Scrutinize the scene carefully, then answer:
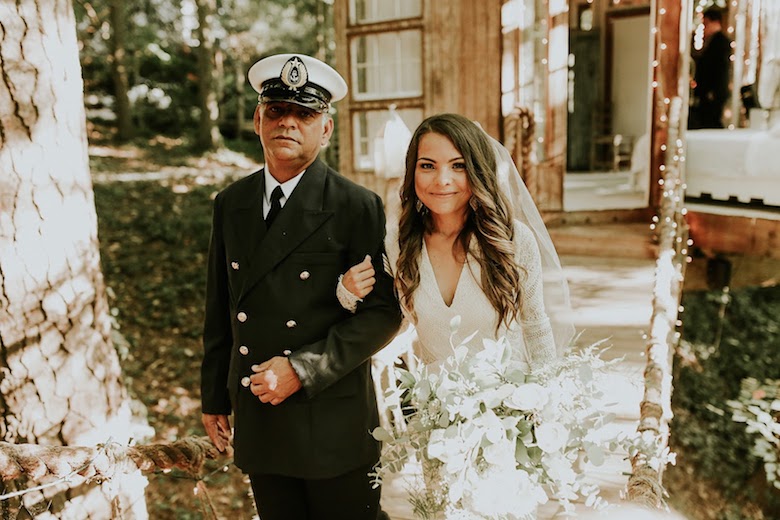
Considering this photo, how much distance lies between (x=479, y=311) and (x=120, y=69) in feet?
54.8

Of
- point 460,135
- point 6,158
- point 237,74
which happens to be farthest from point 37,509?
point 237,74

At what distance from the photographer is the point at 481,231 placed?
2.08 m

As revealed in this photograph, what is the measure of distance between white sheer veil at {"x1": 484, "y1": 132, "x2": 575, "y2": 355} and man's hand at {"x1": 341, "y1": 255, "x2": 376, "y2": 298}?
0.63 m

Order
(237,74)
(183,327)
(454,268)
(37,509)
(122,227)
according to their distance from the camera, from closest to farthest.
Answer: (454,268) → (37,509) → (183,327) → (122,227) → (237,74)

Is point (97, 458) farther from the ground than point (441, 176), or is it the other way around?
point (441, 176)

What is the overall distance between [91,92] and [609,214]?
1842cm

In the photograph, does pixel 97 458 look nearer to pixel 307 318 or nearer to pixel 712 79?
pixel 307 318

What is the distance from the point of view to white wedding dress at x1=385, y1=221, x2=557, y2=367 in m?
2.11

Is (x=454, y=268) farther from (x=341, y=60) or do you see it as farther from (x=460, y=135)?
(x=341, y=60)

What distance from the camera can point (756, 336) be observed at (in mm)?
8961

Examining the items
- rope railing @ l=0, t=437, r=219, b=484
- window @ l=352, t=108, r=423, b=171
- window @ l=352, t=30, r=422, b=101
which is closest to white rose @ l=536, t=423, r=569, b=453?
rope railing @ l=0, t=437, r=219, b=484

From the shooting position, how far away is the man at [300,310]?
2154mm

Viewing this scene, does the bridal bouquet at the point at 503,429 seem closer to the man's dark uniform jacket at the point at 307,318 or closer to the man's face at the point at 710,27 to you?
the man's dark uniform jacket at the point at 307,318

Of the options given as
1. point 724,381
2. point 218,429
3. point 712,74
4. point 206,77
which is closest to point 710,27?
point 712,74
